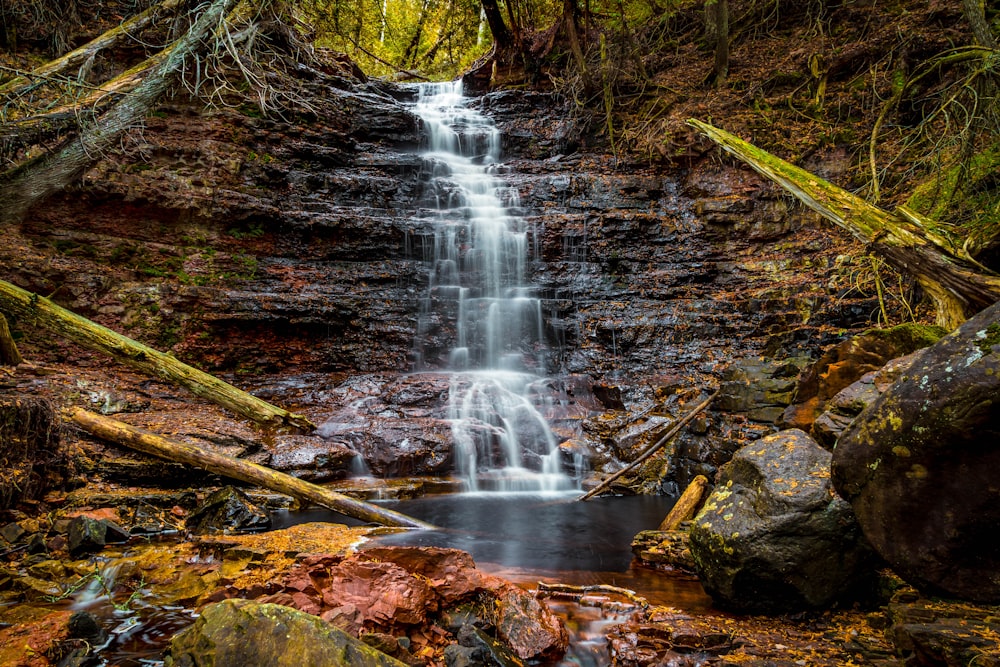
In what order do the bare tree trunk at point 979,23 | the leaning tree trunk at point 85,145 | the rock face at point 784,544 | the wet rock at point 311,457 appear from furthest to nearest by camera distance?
1. the leaning tree trunk at point 85,145
2. the wet rock at point 311,457
3. the bare tree trunk at point 979,23
4. the rock face at point 784,544

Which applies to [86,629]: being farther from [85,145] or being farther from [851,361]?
[85,145]

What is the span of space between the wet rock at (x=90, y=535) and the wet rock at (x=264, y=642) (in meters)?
2.26

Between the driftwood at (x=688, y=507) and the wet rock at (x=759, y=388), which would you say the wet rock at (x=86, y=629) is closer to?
the driftwood at (x=688, y=507)

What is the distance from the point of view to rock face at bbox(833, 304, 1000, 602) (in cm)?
208

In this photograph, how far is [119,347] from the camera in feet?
21.3

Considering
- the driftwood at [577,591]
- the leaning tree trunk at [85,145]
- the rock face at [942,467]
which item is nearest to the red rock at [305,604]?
the driftwood at [577,591]

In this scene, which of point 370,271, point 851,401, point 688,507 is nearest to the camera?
point 851,401

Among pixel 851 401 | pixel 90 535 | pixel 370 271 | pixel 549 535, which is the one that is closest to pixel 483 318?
pixel 370 271

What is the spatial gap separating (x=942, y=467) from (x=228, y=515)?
509cm

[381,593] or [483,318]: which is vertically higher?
[483,318]

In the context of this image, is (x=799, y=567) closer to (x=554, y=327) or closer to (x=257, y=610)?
(x=257, y=610)

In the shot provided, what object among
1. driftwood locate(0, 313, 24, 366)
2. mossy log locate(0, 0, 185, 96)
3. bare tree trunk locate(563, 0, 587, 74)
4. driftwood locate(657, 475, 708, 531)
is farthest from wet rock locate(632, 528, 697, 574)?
bare tree trunk locate(563, 0, 587, 74)

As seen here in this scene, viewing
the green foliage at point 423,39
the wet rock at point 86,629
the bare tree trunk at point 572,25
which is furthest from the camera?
the green foliage at point 423,39

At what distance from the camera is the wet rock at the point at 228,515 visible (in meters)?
4.37
